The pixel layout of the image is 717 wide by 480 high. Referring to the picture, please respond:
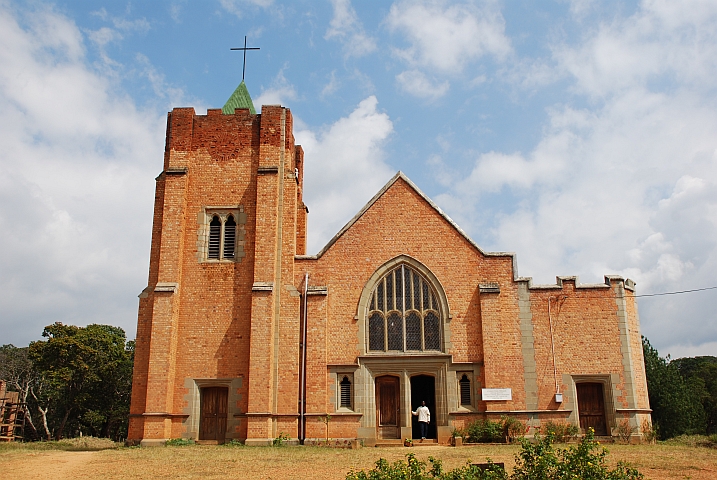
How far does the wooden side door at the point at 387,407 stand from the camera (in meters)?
22.2

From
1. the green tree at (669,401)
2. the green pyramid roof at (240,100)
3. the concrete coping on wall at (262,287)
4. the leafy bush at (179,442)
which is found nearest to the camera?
the leafy bush at (179,442)

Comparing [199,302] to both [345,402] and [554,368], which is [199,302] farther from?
[554,368]

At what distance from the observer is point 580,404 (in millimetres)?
22203

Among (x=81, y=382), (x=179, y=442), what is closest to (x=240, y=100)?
(x=179, y=442)

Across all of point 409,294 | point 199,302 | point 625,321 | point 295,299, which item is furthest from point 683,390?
point 199,302

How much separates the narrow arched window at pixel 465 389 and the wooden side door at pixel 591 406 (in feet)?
12.5

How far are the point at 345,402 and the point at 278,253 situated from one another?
5805 millimetres

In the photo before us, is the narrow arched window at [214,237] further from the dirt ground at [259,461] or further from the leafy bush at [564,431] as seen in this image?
the leafy bush at [564,431]

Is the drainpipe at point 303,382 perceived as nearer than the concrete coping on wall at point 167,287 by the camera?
Yes

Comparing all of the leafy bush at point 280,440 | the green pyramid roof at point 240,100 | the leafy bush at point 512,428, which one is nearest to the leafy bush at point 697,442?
the leafy bush at point 512,428

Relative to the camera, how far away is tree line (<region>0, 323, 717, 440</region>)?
3538 centimetres

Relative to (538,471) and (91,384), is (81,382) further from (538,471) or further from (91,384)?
(538,471)

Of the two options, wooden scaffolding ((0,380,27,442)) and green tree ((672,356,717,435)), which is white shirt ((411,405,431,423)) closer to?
wooden scaffolding ((0,380,27,442))

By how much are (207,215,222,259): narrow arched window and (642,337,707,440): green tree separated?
2423 cm
